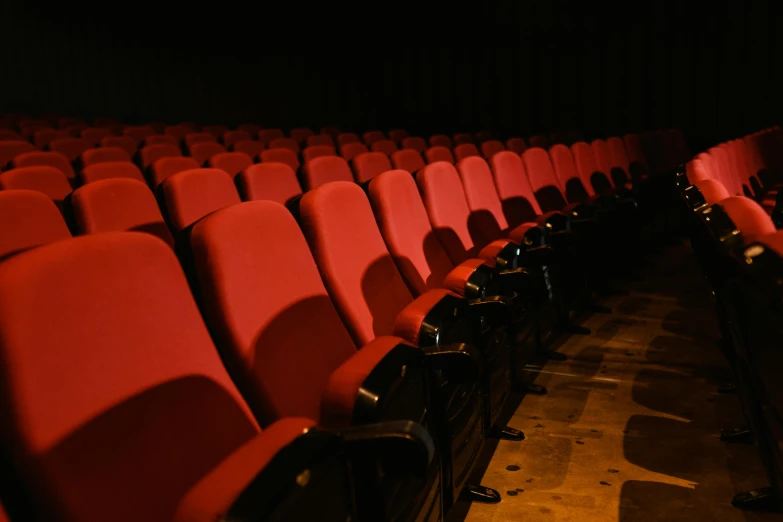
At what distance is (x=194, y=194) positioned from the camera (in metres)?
1.10

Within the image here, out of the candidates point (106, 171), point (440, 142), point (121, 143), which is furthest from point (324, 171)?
point (440, 142)

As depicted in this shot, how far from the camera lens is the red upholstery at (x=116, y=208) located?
91cm

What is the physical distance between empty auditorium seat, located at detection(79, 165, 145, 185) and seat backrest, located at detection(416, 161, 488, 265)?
543 mm

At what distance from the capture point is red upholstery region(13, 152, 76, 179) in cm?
145

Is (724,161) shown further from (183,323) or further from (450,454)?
(183,323)

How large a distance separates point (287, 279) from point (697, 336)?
117 cm

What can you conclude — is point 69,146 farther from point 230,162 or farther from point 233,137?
point 233,137

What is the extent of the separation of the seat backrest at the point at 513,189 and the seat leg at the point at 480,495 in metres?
0.84

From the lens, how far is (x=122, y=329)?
47 centimetres

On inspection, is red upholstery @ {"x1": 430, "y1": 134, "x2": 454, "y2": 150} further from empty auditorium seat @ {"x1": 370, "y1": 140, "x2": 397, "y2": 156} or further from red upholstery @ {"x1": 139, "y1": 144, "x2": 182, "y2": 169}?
red upholstery @ {"x1": 139, "y1": 144, "x2": 182, "y2": 169}

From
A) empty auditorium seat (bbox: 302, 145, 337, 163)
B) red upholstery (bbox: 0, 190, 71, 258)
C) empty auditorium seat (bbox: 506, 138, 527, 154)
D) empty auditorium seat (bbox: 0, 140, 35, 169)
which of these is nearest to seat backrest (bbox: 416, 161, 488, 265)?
red upholstery (bbox: 0, 190, 71, 258)


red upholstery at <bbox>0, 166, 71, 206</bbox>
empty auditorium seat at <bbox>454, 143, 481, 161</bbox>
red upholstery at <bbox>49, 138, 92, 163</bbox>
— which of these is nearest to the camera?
red upholstery at <bbox>0, 166, 71, 206</bbox>

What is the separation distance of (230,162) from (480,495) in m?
1.08

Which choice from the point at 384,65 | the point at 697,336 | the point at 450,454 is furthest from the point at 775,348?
the point at 384,65
